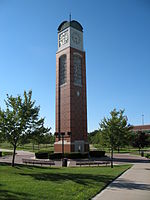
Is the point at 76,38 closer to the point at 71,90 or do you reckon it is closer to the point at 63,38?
the point at 63,38

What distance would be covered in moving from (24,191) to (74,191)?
84.3 inches

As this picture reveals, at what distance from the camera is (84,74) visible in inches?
1625

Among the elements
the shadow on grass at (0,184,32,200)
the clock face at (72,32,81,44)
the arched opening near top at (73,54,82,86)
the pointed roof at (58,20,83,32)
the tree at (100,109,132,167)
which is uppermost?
the pointed roof at (58,20,83,32)

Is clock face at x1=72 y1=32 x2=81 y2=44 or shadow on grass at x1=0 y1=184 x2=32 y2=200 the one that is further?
clock face at x1=72 y1=32 x2=81 y2=44

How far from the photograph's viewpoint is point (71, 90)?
125 ft

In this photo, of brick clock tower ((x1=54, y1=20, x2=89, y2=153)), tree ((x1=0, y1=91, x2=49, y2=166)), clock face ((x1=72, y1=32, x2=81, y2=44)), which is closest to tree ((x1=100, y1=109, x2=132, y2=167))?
tree ((x1=0, y1=91, x2=49, y2=166))

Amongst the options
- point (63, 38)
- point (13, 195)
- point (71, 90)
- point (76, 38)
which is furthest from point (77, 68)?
point (13, 195)

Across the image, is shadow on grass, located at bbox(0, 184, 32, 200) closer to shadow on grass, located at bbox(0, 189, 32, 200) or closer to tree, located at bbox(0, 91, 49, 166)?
shadow on grass, located at bbox(0, 189, 32, 200)

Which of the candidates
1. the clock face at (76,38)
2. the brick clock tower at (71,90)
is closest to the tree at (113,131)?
the brick clock tower at (71,90)

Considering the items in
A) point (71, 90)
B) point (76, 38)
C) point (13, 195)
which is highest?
point (76, 38)

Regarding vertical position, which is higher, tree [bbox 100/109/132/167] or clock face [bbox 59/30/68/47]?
clock face [bbox 59/30/68/47]

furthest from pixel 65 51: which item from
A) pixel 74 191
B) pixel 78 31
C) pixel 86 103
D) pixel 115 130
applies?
pixel 74 191

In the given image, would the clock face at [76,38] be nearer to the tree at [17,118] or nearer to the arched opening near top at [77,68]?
the arched opening near top at [77,68]

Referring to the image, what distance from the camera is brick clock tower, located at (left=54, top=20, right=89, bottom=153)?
36878 millimetres
